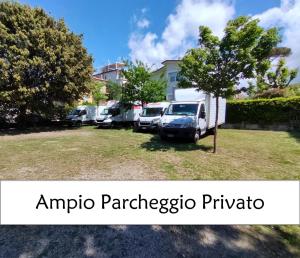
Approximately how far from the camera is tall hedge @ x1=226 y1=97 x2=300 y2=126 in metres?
16.4

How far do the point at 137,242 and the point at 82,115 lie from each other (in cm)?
2099

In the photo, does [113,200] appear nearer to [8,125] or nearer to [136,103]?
[136,103]

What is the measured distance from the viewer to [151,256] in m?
2.94

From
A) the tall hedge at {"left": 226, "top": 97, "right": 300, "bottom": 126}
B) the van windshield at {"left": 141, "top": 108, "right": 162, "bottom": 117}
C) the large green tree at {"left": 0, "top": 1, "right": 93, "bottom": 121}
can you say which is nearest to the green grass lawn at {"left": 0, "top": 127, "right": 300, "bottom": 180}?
the van windshield at {"left": 141, "top": 108, "right": 162, "bottom": 117}

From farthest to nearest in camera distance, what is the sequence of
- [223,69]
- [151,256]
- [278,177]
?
[223,69] → [278,177] → [151,256]

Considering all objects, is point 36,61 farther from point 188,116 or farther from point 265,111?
point 265,111

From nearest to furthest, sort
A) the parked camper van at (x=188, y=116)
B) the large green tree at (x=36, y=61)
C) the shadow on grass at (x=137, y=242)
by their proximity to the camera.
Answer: the shadow on grass at (x=137, y=242) < the parked camper van at (x=188, y=116) < the large green tree at (x=36, y=61)

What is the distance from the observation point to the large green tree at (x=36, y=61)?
15.0 m

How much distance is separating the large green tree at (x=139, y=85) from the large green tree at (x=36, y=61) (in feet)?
10.9

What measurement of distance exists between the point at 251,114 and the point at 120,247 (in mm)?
17716

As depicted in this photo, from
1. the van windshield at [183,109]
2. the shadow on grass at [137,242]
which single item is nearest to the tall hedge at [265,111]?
the van windshield at [183,109]

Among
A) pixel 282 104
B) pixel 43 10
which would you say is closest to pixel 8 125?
pixel 43 10

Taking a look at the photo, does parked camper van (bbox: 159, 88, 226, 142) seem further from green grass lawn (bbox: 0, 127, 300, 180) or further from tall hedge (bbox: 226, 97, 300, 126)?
tall hedge (bbox: 226, 97, 300, 126)

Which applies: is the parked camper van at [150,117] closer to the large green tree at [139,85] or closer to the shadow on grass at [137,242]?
the large green tree at [139,85]
